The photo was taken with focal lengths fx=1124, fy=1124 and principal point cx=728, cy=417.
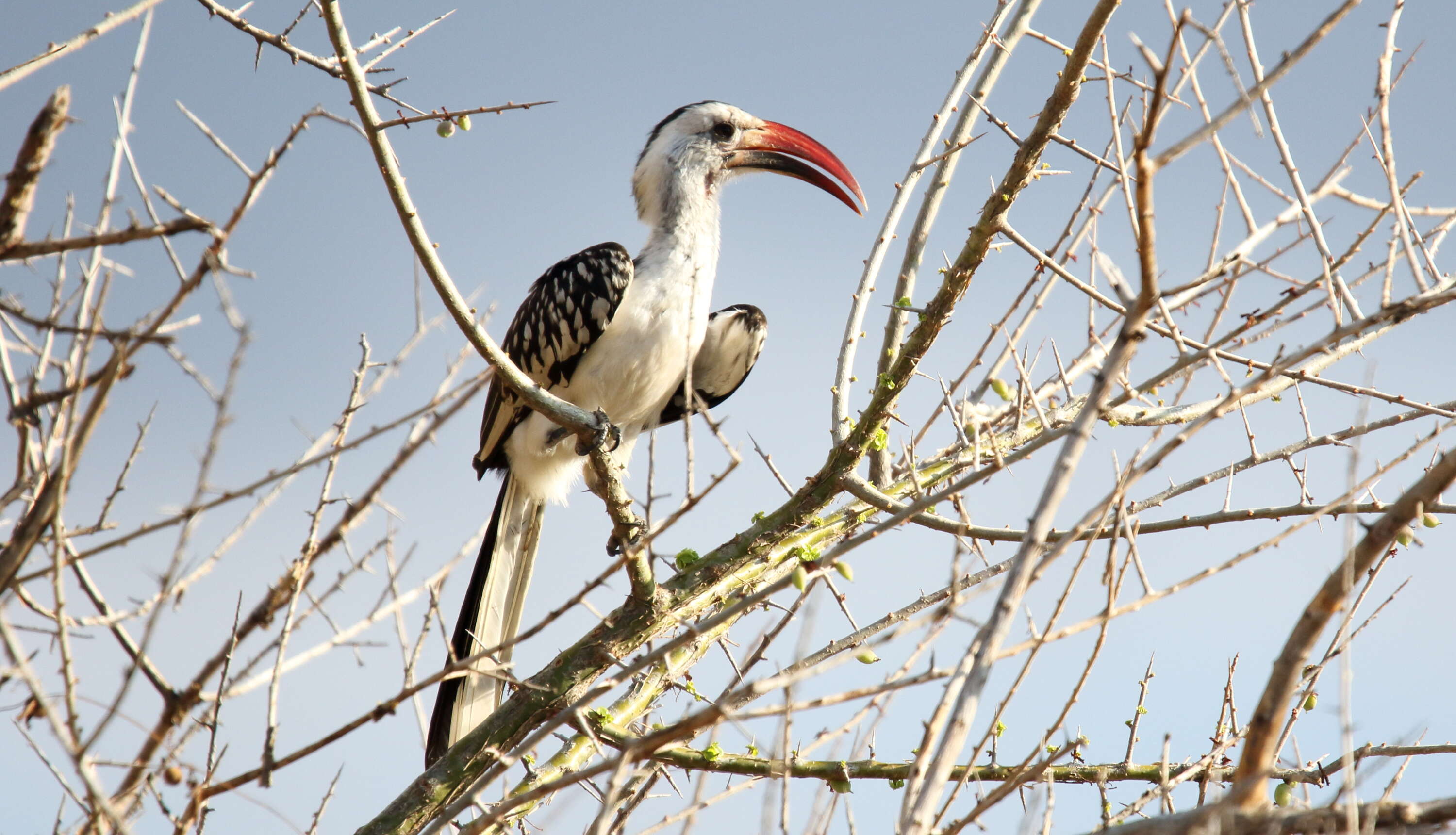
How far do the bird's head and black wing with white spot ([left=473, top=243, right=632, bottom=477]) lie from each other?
462 millimetres

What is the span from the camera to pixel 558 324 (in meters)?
3.96

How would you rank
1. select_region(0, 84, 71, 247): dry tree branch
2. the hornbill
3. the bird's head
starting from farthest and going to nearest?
the bird's head
the hornbill
select_region(0, 84, 71, 247): dry tree branch

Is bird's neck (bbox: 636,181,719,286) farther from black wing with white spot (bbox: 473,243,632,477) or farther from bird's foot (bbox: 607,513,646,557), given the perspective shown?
bird's foot (bbox: 607,513,646,557)

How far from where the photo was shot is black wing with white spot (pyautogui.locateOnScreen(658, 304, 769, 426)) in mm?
4344

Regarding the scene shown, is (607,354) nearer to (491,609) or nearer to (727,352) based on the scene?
(727,352)

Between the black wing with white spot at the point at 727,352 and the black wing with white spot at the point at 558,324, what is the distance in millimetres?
506

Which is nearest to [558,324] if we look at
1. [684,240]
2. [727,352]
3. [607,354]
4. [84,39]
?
[607,354]

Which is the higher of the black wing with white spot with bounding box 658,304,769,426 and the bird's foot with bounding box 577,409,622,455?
the black wing with white spot with bounding box 658,304,769,426

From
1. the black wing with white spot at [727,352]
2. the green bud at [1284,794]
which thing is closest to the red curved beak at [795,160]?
the black wing with white spot at [727,352]

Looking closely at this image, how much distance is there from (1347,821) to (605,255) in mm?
2930

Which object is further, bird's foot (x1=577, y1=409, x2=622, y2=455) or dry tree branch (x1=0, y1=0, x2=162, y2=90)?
bird's foot (x1=577, y1=409, x2=622, y2=455)

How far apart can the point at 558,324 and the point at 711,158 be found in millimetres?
1022

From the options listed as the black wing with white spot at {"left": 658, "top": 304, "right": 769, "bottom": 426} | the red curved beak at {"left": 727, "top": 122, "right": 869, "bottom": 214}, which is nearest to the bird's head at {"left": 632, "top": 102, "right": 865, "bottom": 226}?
Answer: the red curved beak at {"left": 727, "top": 122, "right": 869, "bottom": 214}

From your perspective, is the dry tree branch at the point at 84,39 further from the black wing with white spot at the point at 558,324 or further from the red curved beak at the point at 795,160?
the red curved beak at the point at 795,160
